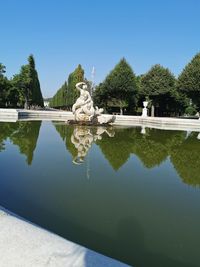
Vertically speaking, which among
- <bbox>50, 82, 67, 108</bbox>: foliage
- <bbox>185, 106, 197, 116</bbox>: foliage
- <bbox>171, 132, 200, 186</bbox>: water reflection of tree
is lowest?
<bbox>171, 132, 200, 186</bbox>: water reflection of tree

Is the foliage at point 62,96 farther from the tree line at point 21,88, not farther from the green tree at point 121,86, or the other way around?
the green tree at point 121,86

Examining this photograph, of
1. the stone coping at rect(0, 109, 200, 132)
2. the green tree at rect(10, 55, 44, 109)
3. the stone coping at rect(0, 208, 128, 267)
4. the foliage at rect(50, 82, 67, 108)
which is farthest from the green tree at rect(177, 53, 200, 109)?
the foliage at rect(50, 82, 67, 108)

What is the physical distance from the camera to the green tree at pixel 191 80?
38375mm

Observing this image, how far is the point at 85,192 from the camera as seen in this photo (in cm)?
578

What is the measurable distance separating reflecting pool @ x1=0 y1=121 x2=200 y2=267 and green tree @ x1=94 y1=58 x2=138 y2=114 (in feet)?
113

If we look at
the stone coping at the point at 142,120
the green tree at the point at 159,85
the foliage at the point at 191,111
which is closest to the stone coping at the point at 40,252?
the stone coping at the point at 142,120

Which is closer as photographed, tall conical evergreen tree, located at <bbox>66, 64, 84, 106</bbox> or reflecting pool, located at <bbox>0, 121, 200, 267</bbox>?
reflecting pool, located at <bbox>0, 121, 200, 267</bbox>

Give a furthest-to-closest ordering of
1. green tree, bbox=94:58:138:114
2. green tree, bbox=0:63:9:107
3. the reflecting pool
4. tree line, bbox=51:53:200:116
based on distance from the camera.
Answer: green tree, bbox=0:63:9:107
green tree, bbox=94:58:138:114
tree line, bbox=51:53:200:116
the reflecting pool

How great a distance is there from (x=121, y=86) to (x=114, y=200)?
3907 centimetres

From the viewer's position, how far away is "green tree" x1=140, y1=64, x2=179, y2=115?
139 ft

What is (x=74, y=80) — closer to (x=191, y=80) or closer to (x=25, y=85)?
(x=25, y=85)

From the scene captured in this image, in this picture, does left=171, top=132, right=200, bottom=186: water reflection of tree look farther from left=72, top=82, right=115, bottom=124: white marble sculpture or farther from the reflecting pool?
left=72, top=82, right=115, bottom=124: white marble sculpture

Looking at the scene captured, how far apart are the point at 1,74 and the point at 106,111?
18.9 metres

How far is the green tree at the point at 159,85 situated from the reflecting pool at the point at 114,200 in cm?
3359
